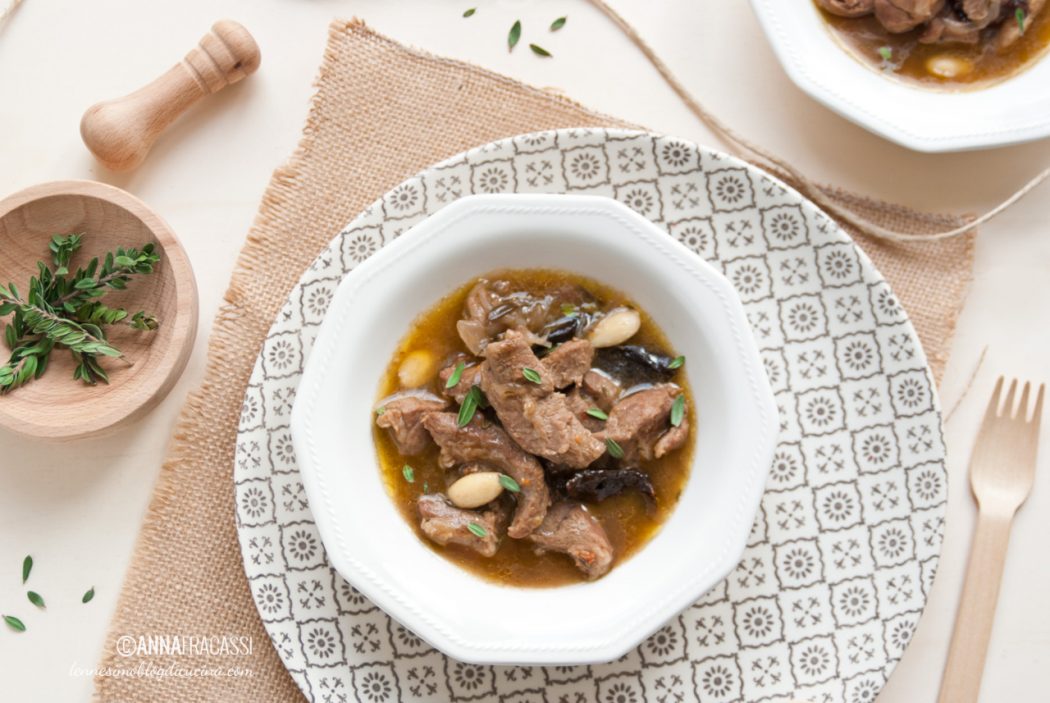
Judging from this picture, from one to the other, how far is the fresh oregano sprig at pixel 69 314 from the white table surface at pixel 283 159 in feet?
1.00

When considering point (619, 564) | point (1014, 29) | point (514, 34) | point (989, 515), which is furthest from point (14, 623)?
point (1014, 29)

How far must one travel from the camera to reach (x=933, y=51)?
11.9 feet

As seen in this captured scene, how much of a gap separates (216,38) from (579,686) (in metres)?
2.73

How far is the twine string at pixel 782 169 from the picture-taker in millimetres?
3459

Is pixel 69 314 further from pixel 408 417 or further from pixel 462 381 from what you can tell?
pixel 462 381

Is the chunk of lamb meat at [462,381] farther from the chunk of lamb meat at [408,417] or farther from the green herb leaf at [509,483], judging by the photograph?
the green herb leaf at [509,483]

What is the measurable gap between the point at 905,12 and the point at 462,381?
2.22m

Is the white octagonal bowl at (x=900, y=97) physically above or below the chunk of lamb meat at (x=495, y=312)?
above

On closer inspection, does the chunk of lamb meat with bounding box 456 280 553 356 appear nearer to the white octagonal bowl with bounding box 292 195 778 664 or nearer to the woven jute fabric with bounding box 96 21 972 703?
the white octagonal bowl with bounding box 292 195 778 664

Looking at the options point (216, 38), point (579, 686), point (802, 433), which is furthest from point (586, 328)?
point (216, 38)

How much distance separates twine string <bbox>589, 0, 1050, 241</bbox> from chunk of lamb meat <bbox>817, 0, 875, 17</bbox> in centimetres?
59

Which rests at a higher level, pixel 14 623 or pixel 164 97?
pixel 164 97

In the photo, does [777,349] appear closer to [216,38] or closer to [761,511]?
[761,511]

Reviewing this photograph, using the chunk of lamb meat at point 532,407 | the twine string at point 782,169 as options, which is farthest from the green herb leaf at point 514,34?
the chunk of lamb meat at point 532,407
